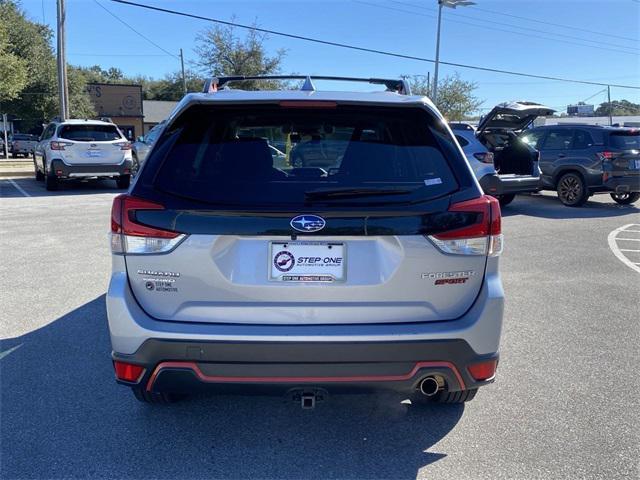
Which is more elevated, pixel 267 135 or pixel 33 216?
pixel 267 135

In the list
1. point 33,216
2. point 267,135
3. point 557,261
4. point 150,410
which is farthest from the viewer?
point 33,216

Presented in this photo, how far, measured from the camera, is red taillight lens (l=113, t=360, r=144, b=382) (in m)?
2.76

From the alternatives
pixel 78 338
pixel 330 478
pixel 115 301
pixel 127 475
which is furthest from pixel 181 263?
pixel 78 338

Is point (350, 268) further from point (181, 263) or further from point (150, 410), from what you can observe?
point (150, 410)

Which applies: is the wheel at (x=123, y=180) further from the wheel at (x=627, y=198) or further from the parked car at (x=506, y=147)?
the wheel at (x=627, y=198)

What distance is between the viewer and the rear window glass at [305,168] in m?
2.69

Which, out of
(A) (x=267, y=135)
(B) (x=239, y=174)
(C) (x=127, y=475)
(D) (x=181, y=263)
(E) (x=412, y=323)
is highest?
(A) (x=267, y=135)

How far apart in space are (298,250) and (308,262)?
0.07m

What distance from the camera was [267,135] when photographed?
3193 millimetres

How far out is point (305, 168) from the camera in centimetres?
319

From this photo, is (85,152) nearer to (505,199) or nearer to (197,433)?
(505,199)

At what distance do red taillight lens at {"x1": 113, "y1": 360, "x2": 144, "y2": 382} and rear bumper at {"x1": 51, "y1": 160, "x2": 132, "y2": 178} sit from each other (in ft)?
43.3

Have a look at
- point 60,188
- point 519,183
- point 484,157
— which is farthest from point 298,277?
point 60,188

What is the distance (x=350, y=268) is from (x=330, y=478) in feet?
3.48
